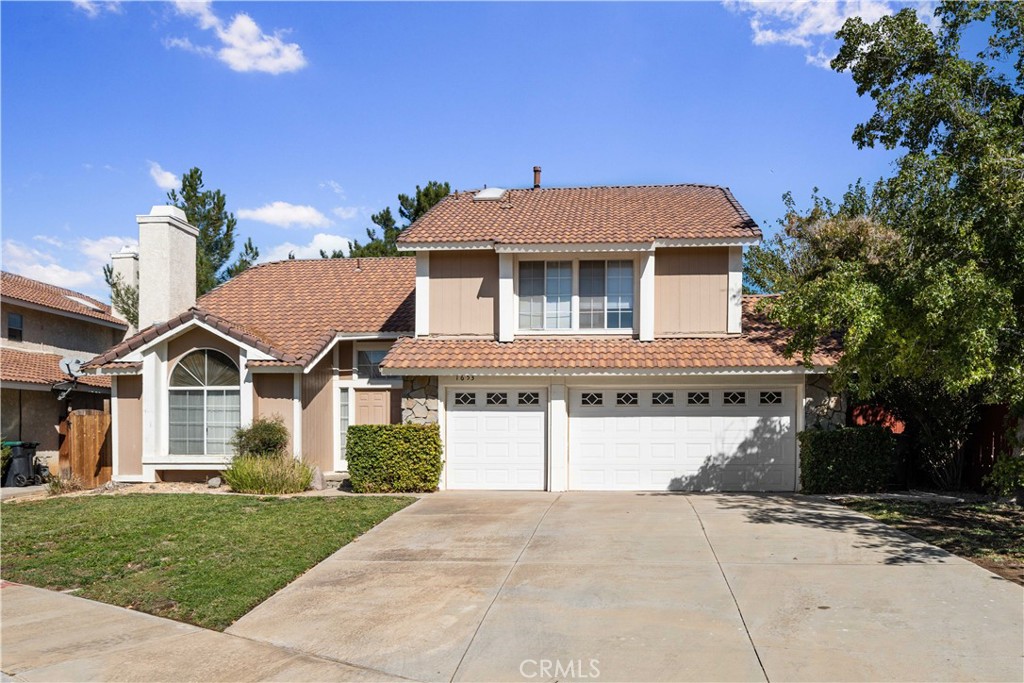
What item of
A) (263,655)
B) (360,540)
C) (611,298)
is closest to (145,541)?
(360,540)

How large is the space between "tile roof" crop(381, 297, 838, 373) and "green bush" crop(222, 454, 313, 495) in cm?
287

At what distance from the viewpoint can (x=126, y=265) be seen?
27109 millimetres

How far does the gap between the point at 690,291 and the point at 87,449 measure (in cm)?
1372

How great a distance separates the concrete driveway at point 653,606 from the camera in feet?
20.8

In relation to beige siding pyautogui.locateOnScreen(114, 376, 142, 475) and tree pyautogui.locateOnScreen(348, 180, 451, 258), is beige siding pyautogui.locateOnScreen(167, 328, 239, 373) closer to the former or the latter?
beige siding pyautogui.locateOnScreen(114, 376, 142, 475)

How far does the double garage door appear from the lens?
15.6m

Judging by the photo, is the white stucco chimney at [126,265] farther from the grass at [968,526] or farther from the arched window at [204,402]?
the grass at [968,526]

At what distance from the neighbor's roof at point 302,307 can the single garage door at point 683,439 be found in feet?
16.1

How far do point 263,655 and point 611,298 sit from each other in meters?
11.6

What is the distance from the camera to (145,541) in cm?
1071

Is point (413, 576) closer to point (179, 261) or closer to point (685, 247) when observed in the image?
point (685, 247)

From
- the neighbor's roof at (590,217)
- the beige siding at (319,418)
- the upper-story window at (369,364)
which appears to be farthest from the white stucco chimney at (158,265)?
the neighbor's roof at (590,217)

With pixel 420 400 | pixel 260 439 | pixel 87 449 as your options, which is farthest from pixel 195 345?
pixel 420 400

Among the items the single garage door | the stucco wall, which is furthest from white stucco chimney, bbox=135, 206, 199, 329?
the single garage door
